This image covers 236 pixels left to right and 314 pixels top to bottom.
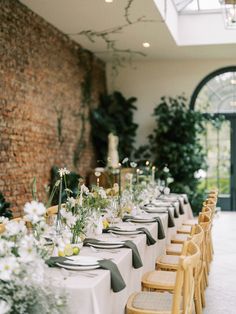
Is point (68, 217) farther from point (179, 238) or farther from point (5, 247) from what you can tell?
point (179, 238)

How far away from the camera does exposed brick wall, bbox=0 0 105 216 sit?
7699 mm

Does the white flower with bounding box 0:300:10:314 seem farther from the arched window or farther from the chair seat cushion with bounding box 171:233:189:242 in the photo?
the arched window

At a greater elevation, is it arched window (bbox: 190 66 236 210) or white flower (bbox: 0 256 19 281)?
arched window (bbox: 190 66 236 210)

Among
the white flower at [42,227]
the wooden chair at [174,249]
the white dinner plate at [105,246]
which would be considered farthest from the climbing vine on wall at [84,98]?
the white flower at [42,227]

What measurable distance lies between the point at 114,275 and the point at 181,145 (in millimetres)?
9496

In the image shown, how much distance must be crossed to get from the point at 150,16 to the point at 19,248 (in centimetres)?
720

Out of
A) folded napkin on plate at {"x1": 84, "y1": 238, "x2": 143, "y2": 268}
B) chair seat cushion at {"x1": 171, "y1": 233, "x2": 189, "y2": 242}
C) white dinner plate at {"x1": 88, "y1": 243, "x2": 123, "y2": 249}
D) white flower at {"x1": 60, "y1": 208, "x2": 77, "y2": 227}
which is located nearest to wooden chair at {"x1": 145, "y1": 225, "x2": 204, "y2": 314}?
folded napkin on plate at {"x1": 84, "y1": 238, "x2": 143, "y2": 268}

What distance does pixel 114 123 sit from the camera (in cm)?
1270

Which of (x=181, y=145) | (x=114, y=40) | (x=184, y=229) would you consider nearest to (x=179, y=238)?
(x=184, y=229)

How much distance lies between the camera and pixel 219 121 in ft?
41.9

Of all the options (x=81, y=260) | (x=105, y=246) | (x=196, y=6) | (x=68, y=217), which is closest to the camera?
(x=81, y=260)

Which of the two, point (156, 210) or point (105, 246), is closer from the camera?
point (105, 246)

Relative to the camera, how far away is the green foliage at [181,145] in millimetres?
12469

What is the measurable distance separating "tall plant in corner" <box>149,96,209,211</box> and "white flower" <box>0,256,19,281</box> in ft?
33.7
